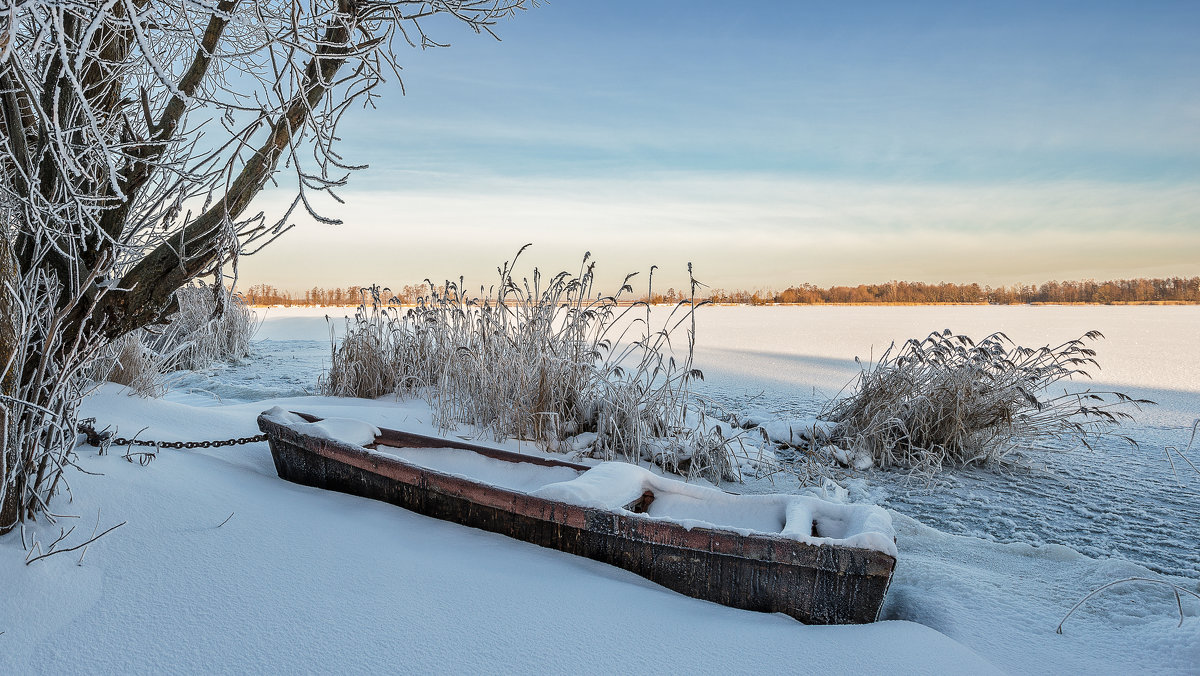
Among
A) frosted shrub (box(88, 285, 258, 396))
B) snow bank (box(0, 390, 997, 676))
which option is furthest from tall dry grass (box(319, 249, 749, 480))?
frosted shrub (box(88, 285, 258, 396))

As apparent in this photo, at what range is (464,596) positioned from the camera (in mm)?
1726

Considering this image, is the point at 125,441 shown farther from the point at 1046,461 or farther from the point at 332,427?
the point at 1046,461

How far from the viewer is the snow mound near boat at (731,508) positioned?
177cm

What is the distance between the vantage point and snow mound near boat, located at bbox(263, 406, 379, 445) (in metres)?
2.72

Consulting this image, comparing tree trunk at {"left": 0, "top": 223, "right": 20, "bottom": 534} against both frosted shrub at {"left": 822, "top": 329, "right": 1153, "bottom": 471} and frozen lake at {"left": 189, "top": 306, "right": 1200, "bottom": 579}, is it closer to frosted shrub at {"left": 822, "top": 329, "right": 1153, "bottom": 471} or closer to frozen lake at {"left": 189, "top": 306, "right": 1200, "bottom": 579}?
frozen lake at {"left": 189, "top": 306, "right": 1200, "bottom": 579}

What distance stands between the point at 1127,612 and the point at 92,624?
2839mm

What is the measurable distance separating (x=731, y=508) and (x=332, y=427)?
1.80m

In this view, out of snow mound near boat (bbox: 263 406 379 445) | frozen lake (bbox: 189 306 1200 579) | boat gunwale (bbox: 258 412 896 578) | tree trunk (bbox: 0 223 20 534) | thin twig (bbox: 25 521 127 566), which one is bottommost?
frozen lake (bbox: 189 306 1200 579)

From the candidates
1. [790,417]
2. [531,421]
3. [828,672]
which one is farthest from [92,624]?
[790,417]

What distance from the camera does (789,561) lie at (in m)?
1.73

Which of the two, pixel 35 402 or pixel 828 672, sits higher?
pixel 35 402

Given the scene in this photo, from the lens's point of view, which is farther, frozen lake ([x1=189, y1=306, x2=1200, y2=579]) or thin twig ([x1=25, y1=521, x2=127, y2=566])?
frozen lake ([x1=189, y1=306, x2=1200, y2=579])

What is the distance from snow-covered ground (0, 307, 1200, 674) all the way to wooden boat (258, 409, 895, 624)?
6cm

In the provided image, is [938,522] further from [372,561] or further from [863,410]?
[372,561]
